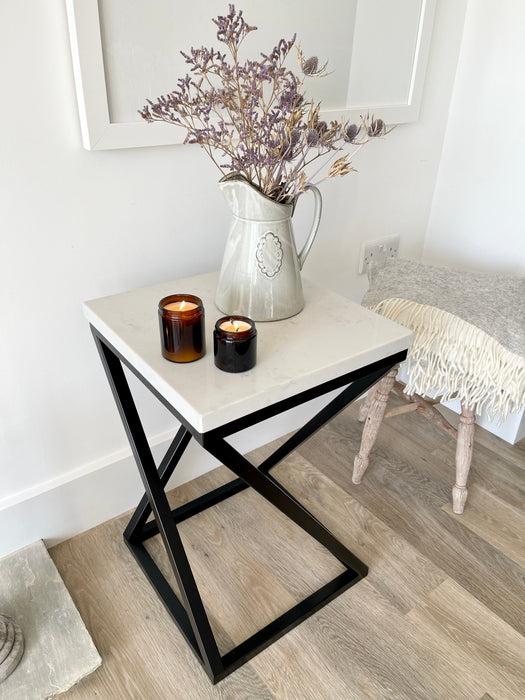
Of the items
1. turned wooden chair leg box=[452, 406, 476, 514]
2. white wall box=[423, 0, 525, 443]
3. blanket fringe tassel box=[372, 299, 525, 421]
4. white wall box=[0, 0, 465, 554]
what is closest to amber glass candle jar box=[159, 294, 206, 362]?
white wall box=[0, 0, 465, 554]

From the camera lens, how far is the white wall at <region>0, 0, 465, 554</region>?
34.2 inches

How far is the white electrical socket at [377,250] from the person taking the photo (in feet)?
4.73

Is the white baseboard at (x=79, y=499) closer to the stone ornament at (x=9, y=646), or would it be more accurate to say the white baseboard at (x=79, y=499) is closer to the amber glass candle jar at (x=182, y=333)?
the stone ornament at (x=9, y=646)

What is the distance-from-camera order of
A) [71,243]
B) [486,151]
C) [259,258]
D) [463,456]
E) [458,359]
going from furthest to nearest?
1. [486,151]
2. [463,456]
3. [458,359]
4. [71,243]
5. [259,258]

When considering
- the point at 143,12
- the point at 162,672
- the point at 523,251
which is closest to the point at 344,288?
the point at 523,251

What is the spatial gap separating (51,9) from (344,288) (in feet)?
2.91

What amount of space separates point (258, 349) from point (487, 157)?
916 millimetres

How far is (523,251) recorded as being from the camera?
1.38m

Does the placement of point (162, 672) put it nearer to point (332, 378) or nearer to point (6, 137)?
point (332, 378)

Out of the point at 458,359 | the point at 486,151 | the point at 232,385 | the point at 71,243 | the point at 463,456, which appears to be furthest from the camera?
the point at 486,151

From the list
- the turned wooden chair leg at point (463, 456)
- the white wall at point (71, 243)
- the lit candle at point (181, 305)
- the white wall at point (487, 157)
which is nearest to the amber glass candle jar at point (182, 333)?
the lit candle at point (181, 305)

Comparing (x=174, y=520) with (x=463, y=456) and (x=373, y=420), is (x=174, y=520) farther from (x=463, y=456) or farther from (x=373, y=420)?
(x=463, y=456)

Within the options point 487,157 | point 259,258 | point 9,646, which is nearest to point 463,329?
point 259,258

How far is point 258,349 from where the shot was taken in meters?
0.84
